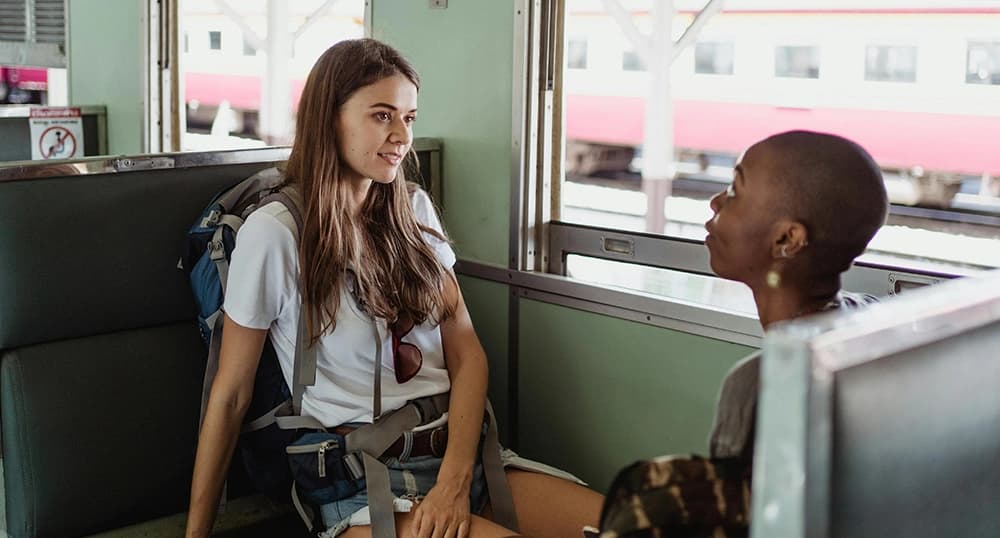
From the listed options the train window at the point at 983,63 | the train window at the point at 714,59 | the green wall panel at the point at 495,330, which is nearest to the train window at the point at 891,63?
the train window at the point at 983,63

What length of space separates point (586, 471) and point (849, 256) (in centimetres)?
156

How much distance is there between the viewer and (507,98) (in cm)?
306

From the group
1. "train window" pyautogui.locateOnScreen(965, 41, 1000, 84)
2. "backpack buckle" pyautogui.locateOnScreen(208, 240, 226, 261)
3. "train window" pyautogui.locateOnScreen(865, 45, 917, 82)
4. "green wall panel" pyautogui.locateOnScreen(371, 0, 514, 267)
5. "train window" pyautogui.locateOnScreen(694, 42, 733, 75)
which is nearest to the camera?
"backpack buckle" pyautogui.locateOnScreen(208, 240, 226, 261)

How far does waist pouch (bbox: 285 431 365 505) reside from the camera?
7.82 ft

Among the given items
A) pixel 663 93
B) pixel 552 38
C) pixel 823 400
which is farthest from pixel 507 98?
pixel 823 400

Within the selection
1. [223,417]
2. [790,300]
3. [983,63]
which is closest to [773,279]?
[790,300]

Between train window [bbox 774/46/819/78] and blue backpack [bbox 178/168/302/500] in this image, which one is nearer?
blue backpack [bbox 178/168/302/500]

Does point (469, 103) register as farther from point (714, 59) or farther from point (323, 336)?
point (714, 59)

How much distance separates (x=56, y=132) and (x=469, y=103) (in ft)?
7.82

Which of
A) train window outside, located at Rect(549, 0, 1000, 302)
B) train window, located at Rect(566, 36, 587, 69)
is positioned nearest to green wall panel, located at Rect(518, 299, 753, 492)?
train window outside, located at Rect(549, 0, 1000, 302)

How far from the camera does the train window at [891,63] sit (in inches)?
182

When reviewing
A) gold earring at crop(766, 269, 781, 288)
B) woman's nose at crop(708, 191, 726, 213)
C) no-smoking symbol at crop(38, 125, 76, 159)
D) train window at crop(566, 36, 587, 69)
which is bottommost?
gold earring at crop(766, 269, 781, 288)

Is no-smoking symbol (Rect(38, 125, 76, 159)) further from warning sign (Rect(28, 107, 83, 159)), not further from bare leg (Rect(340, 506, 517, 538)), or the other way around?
bare leg (Rect(340, 506, 517, 538))

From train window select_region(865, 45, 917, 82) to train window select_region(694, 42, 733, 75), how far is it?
3.56 feet
